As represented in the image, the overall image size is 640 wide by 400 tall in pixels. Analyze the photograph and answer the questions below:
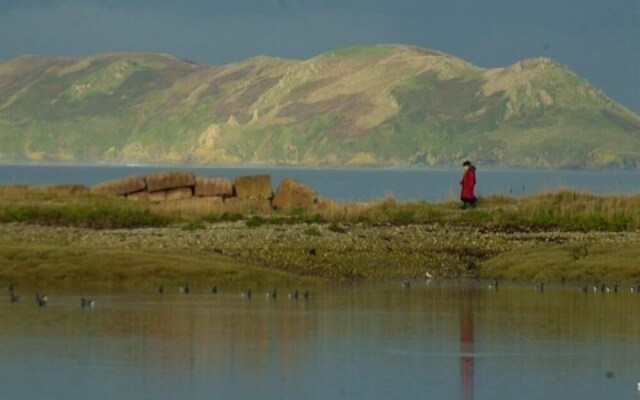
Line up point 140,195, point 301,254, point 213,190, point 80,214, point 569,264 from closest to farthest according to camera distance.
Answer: point 569,264 → point 301,254 → point 80,214 → point 140,195 → point 213,190

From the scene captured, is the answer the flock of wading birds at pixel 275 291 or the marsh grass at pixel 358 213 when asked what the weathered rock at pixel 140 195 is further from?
the flock of wading birds at pixel 275 291

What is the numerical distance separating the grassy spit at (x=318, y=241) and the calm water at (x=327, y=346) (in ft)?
7.50

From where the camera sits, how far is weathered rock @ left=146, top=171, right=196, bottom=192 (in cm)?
4694

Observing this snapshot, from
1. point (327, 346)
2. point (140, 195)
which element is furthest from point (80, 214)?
point (327, 346)

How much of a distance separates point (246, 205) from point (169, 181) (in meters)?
3.23

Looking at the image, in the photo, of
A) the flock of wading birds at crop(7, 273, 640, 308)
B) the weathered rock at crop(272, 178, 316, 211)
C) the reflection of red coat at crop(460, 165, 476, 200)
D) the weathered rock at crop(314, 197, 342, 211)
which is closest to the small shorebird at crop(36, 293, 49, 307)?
the flock of wading birds at crop(7, 273, 640, 308)

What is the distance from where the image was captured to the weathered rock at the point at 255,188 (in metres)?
46.6

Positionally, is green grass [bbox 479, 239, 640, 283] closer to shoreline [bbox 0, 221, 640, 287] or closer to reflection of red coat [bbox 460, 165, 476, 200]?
shoreline [bbox 0, 221, 640, 287]

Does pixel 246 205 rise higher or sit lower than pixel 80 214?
higher

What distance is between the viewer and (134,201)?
44.2m

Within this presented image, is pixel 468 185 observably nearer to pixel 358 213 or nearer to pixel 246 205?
pixel 358 213

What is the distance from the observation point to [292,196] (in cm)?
4619

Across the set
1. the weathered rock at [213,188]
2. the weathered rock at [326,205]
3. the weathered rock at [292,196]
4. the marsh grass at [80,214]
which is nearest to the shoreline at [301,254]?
the marsh grass at [80,214]

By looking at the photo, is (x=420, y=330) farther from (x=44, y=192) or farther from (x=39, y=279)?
(x=44, y=192)
